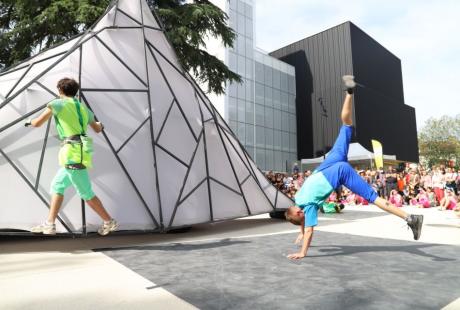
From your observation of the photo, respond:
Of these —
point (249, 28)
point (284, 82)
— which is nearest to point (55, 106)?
point (249, 28)

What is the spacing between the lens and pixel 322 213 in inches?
469

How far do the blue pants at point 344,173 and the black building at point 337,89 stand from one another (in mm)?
36919

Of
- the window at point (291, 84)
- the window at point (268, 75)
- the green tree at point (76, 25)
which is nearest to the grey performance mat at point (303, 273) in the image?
the green tree at point (76, 25)

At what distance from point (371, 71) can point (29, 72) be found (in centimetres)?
4769

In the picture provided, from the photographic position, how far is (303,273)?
366cm

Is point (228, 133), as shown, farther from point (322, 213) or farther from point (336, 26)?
point (336, 26)

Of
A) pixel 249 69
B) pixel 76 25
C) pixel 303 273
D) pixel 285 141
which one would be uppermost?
pixel 249 69

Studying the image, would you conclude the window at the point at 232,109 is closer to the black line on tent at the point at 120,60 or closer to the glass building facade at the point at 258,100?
the glass building facade at the point at 258,100

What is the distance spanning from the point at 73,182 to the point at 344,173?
11.2 feet

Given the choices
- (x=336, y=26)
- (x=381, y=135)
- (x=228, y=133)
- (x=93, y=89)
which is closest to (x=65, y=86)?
(x=93, y=89)

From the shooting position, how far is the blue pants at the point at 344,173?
447 cm

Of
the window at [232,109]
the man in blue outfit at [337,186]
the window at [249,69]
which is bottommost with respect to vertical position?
the man in blue outfit at [337,186]

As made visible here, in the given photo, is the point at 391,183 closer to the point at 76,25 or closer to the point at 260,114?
the point at 76,25

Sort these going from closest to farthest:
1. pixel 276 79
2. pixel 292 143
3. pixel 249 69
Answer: pixel 249 69 → pixel 276 79 → pixel 292 143
